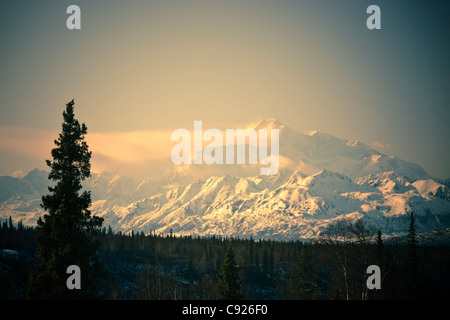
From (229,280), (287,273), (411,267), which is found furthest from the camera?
(411,267)

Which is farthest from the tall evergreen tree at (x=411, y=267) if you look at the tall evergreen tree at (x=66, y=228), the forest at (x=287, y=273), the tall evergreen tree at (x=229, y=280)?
the tall evergreen tree at (x=66, y=228)

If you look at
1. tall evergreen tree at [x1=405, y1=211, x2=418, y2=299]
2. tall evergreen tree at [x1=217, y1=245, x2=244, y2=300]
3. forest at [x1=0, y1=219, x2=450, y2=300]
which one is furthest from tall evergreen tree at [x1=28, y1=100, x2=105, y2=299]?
tall evergreen tree at [x1=405, y1=211, x2=418, y2=299]

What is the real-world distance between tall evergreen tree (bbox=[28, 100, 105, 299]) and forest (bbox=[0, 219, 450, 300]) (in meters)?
1.45

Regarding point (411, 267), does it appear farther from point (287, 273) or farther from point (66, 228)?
point (66, 228)

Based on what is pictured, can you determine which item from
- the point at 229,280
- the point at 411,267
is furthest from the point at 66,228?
the point at 411,267

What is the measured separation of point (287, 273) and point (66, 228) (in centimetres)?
→ 3016

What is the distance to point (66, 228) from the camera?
98.6ft

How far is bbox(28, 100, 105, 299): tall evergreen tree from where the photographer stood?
28.9m

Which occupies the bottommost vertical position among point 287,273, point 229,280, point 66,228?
point 229,280

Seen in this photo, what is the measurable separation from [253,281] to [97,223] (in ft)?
503

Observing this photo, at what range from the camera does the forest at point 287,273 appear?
40.3 metres

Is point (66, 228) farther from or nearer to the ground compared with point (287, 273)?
farther from the ground
